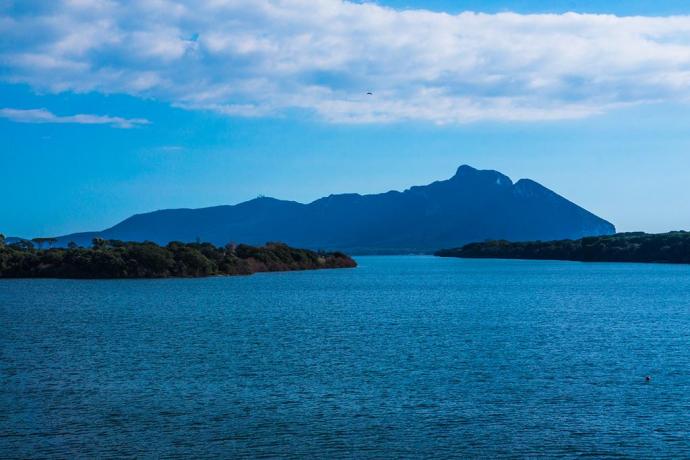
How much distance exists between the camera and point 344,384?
25109mm

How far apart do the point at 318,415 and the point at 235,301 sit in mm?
40465

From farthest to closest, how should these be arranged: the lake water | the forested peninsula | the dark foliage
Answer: the dark foliage, the forested peninsula, the lake water

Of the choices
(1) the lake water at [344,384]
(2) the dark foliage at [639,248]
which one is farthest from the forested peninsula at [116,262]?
(2) the dark foliage at [639,248]

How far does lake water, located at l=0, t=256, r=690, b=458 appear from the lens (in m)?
18.7

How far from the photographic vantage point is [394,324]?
42.9m

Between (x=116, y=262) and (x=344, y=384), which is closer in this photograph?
(x=344, y=384)

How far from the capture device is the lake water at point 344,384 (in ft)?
61.4

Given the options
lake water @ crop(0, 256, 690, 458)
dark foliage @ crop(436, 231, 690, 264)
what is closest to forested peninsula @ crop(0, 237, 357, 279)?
lake water @ crop(0, 256, 690, 458)

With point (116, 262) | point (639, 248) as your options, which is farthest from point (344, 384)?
point (639, 248)

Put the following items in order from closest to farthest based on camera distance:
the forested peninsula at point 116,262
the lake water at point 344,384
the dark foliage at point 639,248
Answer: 1. the lake water at point 344,384
2. the forested peninsula at point 116,262
3. the dark foliage at point 639,248

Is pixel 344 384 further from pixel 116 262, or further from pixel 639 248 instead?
pixel 639 248

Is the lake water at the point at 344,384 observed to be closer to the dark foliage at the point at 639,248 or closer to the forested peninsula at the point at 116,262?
the forested peninsula at the point at 116,262

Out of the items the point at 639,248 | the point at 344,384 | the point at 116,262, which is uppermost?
the point at 639,248

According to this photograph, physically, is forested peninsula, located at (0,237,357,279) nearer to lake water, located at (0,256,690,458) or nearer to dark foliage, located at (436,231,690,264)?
lake water, located at (0,256,690,458)
